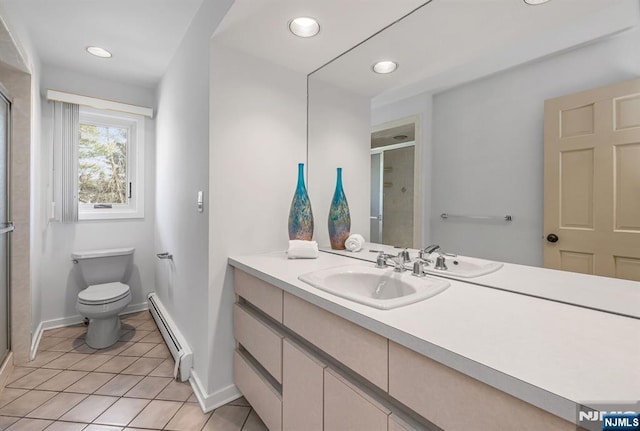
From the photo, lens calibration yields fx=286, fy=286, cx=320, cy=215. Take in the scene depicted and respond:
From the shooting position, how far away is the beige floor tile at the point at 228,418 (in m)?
1.47

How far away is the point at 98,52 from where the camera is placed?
221cm

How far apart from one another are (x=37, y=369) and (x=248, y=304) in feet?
5.52

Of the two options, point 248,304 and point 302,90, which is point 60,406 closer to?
point 248,304

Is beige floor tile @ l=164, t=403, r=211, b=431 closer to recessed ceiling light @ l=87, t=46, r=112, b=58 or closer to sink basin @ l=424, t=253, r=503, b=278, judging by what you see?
sink basin @ l=424, t=253, r=503, b=278

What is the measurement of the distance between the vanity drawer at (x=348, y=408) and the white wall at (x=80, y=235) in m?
2.73

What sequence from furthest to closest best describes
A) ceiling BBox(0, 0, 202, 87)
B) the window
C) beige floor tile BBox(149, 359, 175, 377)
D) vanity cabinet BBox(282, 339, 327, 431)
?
the window → beige floor tile BBox(149, 359, 175, 377) → ceiling BBox(0, 0, 202, 87) → vanity cabinet BBox(282, 339, 327, 431)

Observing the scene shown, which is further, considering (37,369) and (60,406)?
(37,369)

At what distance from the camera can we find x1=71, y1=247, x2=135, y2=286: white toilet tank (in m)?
2.51

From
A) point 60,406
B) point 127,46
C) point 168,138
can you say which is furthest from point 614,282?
point 127,46

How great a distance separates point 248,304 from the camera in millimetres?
1557

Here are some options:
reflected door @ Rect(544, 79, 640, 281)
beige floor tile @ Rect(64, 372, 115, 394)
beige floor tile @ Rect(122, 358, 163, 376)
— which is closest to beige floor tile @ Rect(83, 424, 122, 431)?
beige floor tile @ Rect(64, 372, 115, 394)

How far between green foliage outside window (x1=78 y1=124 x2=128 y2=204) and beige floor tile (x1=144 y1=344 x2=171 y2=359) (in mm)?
1553

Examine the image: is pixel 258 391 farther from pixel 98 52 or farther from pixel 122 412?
pixel 98 52

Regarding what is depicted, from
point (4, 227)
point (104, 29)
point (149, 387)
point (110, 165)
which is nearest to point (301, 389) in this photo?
point (149, 387)
